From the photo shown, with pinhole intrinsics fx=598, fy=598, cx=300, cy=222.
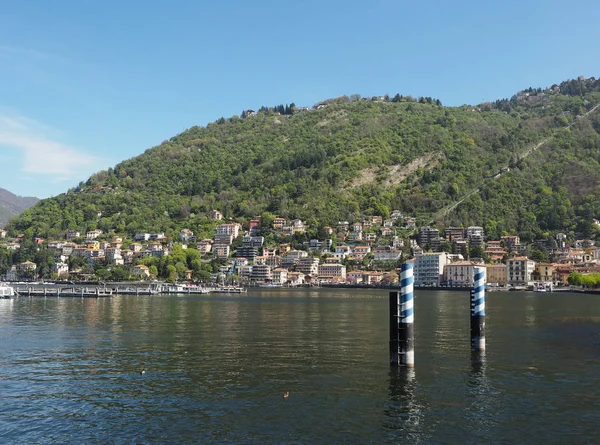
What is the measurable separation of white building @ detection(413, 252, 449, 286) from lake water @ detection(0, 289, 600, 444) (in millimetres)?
125740

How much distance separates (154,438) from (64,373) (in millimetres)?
11247

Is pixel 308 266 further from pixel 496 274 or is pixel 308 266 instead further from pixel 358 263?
pixel 496 274

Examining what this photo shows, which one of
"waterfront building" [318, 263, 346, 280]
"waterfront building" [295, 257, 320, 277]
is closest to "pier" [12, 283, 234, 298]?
"waterfront building" [295, 257, 320, 277]

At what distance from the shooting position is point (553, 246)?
188125 millimetres

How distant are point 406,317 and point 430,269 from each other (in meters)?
146

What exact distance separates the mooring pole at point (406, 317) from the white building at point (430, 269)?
140979 millimetres

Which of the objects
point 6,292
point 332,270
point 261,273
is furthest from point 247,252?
point 6,292

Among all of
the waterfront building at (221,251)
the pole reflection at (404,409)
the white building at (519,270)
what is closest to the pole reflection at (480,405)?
the pole reflection at (404,409)

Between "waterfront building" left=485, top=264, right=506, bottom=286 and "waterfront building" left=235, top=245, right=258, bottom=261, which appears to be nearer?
"waterfront building" left=485, top=264, right=506, bottom=286

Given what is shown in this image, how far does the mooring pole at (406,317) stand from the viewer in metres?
25.9

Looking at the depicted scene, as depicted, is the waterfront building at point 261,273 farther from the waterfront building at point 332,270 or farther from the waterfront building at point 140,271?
the waterfront building at point 140,271

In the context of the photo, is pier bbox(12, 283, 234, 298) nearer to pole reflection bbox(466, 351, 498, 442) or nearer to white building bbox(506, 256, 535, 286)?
white building bbox(506, 256, 535, 286)

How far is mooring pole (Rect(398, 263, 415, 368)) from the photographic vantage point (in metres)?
25.9

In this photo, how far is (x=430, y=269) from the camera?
168 metres
